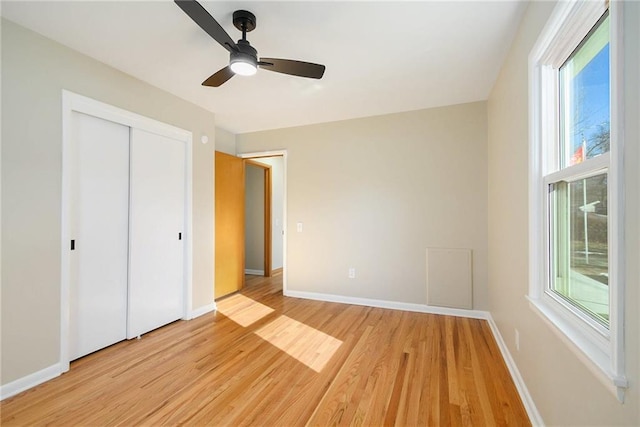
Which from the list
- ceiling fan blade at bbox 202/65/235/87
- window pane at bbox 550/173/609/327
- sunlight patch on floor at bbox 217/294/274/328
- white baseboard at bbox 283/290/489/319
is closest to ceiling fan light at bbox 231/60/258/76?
ceiling fan blade at bbox 202/65/235/87

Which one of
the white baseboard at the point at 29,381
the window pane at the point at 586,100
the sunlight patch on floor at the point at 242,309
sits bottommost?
the sunlight patch on floor at the point at 242,309

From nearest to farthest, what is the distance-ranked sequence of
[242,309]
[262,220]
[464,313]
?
[464,313]
[242,309]
[262,220]

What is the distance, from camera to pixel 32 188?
196 cm

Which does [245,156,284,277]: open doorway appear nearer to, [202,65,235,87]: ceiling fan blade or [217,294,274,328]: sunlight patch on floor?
[217,294,274,328]: sunlight patch on floor

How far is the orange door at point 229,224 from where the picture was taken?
3.96 m

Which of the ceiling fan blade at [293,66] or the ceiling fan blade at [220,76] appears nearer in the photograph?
the ceiling fan blade at [293,66]

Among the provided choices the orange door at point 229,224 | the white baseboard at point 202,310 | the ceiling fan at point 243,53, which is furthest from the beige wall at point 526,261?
the orange door at point 229,224

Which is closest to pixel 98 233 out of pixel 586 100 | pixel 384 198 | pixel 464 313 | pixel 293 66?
pixel 293 66

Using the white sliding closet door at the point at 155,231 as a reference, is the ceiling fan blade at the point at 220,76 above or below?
above

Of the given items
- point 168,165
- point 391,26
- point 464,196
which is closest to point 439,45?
point 391,26

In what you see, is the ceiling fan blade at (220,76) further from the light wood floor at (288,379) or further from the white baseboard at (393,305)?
the white baseboard at (393,305)

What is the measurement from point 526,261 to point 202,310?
3.25 m

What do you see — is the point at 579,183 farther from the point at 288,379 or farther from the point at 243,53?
the point at 288,379

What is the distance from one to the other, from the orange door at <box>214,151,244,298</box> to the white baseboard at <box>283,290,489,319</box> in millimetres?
865
